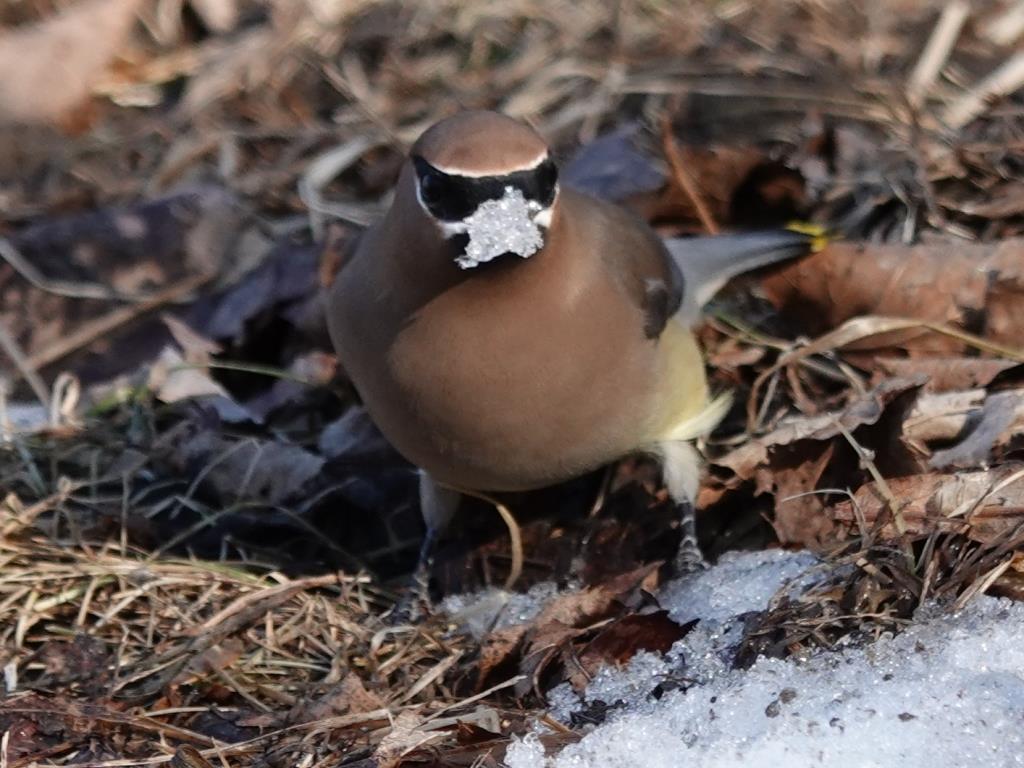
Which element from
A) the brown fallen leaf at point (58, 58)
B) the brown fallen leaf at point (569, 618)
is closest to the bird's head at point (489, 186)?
the brown fallen leaf at point (569, 618)

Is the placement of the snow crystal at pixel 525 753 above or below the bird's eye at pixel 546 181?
below

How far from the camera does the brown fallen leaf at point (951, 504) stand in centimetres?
330

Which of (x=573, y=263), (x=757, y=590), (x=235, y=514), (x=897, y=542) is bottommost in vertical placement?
(x=235, y=514)

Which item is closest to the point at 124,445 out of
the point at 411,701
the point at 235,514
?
the point at 235,514

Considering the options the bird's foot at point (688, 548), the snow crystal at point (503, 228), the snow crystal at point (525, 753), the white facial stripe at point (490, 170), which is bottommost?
the bird's foot at point (688, 548)

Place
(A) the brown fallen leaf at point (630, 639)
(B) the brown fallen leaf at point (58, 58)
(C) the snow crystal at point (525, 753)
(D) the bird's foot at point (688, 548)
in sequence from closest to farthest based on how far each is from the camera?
(C) the snow crystal at point (525, 753) → (A) the brown fallen leaf at point (630, 639) → (D) the bird's foot at point (688, 548) → (B) the brown fallen leaf at point (58, 58)

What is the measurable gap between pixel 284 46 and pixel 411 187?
10.9ft

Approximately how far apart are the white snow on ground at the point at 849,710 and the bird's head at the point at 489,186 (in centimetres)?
109

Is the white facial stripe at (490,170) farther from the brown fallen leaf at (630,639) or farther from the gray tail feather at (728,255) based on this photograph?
the gray tail feather at (728,255)

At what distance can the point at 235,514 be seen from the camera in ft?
14.8

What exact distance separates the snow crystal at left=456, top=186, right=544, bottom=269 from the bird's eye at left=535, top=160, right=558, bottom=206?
0.05 metres

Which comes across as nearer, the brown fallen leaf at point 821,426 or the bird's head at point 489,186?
the bird's head at point 489,186

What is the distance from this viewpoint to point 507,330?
3.79m

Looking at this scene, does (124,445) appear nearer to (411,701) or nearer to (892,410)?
(411,701)
